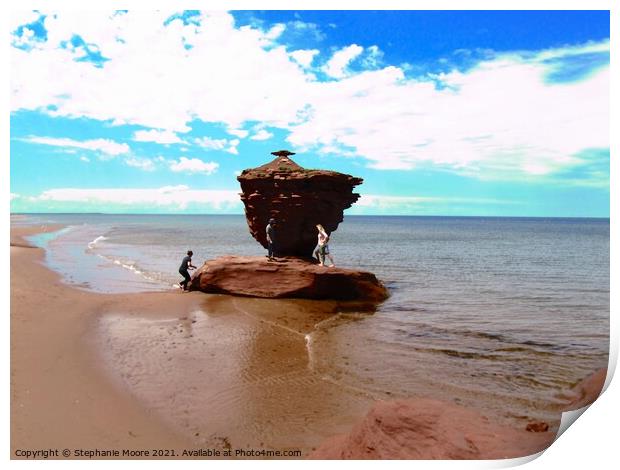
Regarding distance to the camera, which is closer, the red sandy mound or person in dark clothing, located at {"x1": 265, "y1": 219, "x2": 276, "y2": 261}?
the red sandy mound

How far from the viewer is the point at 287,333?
11.5 m

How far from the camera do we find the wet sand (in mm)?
6082

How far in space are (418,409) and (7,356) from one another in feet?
19.8

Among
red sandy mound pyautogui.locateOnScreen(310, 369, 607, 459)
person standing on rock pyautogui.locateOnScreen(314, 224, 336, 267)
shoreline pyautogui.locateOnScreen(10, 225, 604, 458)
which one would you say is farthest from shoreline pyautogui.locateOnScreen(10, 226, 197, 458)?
person standing on rock pyautogui.locateOnScreen(314, 224, 336, 267)

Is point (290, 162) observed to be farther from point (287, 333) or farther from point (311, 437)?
point (311, 437)

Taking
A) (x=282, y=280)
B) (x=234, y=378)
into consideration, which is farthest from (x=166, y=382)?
(x=282, y=280)

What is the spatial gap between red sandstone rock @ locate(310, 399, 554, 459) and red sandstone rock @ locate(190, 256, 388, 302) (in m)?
10.6

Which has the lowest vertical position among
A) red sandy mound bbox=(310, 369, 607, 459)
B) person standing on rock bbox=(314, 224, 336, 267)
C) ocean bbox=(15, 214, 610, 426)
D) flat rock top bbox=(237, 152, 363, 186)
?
ocean bbox=(15, 214, 610, 426)

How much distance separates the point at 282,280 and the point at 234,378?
799cm

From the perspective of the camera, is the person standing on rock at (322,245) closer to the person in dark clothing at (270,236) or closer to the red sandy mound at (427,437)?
the person in dark clothing at (270,236)

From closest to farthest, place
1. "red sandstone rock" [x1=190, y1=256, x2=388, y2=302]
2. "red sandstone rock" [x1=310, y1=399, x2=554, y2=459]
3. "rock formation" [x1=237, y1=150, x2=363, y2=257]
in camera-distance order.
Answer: "red sandstone rock" [x1=310, y1=399, x2=554, y2=459]
"red sandstone rock" [x1=190, y1=256, x2=388, y2=302]
"rock formation" [x1=237, y1=150, x2=363, y2=257]

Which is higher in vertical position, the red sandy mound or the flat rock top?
the flat rock top

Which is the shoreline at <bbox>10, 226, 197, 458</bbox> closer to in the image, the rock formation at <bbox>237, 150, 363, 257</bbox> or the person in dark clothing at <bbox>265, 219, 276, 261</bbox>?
the person in dark clothing at <bbox>265, 219, 276, 261</bbox>

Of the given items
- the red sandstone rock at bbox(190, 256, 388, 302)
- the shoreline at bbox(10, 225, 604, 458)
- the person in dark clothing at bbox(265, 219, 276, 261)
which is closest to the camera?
the shoreline at bbox(10, 225, 604, 458)
